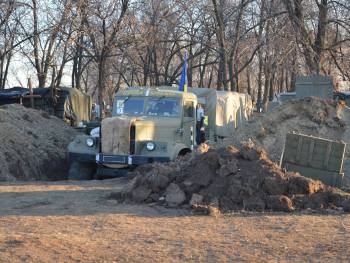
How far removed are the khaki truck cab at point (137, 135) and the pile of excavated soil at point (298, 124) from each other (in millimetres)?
1781

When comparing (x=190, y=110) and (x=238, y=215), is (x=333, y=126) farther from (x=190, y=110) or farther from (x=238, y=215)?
(x=238, y=215)

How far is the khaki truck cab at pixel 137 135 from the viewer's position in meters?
14.0

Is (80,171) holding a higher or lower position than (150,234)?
lower

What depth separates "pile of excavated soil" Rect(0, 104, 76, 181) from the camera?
50.2 ft

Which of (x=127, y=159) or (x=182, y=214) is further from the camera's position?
(x=127, y=159)

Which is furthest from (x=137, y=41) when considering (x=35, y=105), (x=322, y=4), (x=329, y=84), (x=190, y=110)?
(x=190, y=110)

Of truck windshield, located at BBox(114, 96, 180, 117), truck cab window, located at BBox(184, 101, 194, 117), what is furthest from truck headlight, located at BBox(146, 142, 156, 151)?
truck cab window, located at BBox(184, 101, 194, 117)

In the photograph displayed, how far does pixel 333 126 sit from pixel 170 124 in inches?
187

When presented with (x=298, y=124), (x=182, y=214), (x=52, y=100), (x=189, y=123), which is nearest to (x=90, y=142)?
(x=189, y=123)

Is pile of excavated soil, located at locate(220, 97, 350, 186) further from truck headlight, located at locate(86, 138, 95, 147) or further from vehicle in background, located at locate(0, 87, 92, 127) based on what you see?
vehicle in background, located at locate(0, 87, 92, 127)

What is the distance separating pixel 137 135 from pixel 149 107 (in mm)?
1438

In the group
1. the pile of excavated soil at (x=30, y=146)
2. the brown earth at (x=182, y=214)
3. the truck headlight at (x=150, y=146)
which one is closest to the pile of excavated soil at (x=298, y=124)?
the brown earth at (x=182, y=214)

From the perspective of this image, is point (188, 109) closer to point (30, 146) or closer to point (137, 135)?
point (137, 135)

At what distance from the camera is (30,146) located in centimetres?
1650
